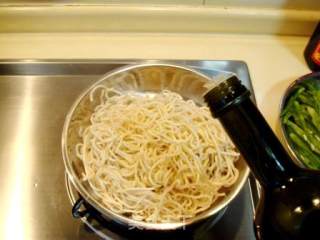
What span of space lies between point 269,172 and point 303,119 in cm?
38

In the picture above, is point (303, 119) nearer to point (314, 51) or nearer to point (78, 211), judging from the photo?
point (314, 51)

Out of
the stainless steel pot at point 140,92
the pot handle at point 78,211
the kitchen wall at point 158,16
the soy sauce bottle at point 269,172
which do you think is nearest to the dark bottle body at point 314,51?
the kitchen wall at point 158,16

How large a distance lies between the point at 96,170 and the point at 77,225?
0.10m

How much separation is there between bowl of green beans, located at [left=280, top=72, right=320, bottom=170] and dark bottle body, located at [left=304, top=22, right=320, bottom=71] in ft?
0.27

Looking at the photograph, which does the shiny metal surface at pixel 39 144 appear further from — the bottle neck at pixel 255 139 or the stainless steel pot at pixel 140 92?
the bottle neck at pixel 255 139

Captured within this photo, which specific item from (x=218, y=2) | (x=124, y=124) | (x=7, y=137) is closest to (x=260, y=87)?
(x=218, y=2)

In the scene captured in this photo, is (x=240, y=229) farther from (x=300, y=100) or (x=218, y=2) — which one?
(x=218, y=2)

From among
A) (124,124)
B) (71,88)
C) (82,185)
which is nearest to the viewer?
(82,185)

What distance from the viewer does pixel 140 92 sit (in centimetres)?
86

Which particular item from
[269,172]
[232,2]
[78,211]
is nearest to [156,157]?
[78,211]

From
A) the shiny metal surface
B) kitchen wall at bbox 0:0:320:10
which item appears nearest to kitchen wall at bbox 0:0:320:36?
kitchen wall at bbox 0:0:320:10

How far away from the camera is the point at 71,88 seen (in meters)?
0.89

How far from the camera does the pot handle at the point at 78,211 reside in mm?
685

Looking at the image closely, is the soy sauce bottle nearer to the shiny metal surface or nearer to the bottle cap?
the bottle cap
